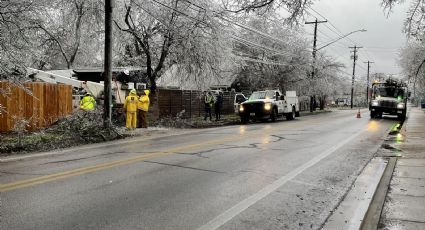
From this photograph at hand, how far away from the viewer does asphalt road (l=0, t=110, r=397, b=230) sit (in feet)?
18.2

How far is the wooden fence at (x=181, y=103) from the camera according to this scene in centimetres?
2745

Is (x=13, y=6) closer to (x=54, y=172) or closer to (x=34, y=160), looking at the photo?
(x=34, y=160)

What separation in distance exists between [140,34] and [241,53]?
17771 millimetres

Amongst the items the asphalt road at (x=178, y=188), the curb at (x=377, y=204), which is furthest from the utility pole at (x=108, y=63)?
the curb at (x=377, y=204)

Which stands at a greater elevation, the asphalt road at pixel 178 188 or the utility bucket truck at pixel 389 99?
the utility bucket truck at pixel 389 99

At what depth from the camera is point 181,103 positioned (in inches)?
1162

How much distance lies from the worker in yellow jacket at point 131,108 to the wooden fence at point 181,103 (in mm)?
5646

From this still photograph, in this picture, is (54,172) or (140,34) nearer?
(54,172)

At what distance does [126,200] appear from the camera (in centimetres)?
647

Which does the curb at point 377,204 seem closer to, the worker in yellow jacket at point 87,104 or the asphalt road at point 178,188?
the asphalt road at point 178,188

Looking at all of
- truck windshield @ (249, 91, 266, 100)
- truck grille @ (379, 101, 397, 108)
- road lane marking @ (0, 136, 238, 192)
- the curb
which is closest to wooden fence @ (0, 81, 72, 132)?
road lane marking @ (0, 136, 238, 192)

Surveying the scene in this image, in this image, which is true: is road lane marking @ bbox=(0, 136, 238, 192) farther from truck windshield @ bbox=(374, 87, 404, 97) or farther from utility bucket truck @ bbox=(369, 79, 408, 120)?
truck windshield @ bbox=(374, 87, 404, 97)

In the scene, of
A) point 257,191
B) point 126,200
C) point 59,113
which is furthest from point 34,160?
point 59,113

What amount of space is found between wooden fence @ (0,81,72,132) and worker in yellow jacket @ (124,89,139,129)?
2.50 metres
